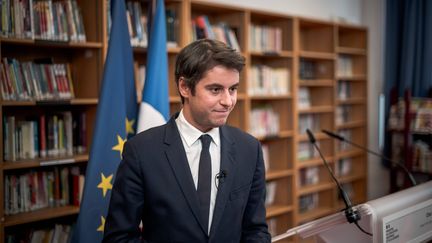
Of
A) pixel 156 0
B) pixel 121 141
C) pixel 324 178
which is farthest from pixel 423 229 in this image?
pixel 324 178

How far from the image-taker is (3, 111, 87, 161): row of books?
259cm

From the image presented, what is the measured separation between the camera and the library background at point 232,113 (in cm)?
262

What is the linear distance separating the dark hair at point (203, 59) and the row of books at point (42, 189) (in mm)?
1701

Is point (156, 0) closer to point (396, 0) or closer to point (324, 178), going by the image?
point (324, 178)

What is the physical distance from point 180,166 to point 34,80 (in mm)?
1628

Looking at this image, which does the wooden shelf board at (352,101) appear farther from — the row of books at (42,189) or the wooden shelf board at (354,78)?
the row of books at (42,189)

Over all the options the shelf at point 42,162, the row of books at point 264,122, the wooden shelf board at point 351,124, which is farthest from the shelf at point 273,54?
the shelf at point 42,162

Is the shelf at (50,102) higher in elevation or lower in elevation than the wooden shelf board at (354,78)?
lower

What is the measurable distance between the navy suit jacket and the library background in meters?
1.29

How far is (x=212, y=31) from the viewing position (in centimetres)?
351

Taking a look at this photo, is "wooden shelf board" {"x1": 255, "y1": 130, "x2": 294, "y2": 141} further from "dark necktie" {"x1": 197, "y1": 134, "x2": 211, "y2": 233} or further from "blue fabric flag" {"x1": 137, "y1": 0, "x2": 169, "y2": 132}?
"dark necktie" {"x1": 197, "y1": 134, "x2": 211, "y2": 233}

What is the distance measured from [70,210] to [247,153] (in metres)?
1.63

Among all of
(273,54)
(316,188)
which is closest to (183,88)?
(273,54)

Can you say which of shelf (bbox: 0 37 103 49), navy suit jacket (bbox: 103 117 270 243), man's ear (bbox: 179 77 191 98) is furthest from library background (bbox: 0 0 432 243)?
man's ear (bbox: 179 77 191 98)
